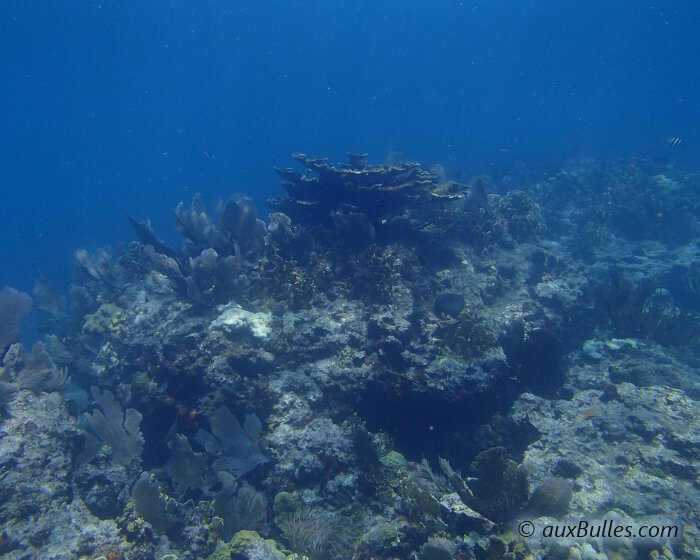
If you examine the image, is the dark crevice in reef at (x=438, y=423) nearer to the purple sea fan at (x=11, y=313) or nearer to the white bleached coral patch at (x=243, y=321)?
the white bleached coral patch at (x=243, y=321)

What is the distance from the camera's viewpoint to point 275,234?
8.10m

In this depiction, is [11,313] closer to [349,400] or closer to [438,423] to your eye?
[349,400]

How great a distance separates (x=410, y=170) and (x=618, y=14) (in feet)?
469

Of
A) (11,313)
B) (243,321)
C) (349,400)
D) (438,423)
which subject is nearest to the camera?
A: (438,423)

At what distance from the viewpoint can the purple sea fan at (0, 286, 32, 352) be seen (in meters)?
6.63

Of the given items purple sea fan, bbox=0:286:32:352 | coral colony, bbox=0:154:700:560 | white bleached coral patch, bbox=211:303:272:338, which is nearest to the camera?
coral colony, bbox=0:154:700:560

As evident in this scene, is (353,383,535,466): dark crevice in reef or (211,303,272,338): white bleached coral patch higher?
(211,303,272,338): white bleached coral patch

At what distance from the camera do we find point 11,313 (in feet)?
22.2

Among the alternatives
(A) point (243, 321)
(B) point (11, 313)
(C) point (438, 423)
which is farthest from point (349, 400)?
(B) point (11, 313)

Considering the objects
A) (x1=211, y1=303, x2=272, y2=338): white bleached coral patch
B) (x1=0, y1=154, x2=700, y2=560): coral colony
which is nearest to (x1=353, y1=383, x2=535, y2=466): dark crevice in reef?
(x1=0, y1=154, x2=700, y2=560): coral colony

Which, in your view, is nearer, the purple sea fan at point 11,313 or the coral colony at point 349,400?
the coral colony at point 349,400

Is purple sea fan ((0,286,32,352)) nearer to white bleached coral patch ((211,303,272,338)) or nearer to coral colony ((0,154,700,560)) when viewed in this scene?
coral colony ((0,154,700,560))

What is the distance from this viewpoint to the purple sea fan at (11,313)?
6633 mm

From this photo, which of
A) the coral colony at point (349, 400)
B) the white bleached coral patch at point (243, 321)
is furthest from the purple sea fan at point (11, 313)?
the white bleached coral patch at point (243, 321)
